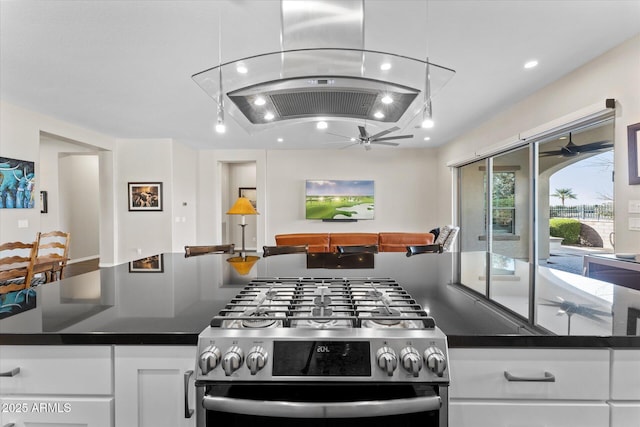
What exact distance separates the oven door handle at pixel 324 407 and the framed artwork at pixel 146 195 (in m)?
6.17

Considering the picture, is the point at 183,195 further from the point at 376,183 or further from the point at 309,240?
the point at 376,183

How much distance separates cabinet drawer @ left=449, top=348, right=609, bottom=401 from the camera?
0.81 meters

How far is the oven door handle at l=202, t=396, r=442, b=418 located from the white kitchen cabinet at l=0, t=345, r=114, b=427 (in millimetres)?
364

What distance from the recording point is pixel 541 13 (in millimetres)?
2166

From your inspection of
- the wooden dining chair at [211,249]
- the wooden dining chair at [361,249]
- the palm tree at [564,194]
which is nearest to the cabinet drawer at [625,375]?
the wooden dining chair at [361,249]

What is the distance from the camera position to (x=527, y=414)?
82 cm

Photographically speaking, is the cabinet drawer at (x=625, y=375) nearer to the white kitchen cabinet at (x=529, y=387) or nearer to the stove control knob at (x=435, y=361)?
the white kitchen cabinet at (x=529, y=387)

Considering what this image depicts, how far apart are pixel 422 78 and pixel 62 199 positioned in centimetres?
855

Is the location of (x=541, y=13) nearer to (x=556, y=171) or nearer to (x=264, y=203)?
(x=556, y=171)

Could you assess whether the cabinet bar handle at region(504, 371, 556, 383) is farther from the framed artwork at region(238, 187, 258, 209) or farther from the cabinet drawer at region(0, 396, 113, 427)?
the framed artwork at region(238, 187, 258, 209)

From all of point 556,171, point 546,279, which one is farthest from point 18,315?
point 556,171

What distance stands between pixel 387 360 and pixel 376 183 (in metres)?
6.88

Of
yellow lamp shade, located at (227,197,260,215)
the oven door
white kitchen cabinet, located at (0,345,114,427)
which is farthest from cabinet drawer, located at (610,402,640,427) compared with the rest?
yellow lamp shade, located at (227,197,260,215)

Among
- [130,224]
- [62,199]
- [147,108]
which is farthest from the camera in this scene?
[62,199]
